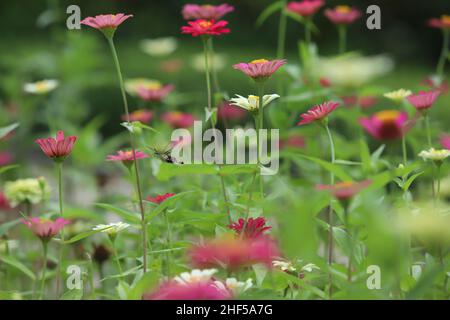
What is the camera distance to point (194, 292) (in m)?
0.70

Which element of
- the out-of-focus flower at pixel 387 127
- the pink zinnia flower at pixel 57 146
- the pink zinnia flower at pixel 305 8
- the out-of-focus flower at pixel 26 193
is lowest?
the out-of-focus flower at pixel 387 127

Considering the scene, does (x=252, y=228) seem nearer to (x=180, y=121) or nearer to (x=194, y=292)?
(x=194, y=292)

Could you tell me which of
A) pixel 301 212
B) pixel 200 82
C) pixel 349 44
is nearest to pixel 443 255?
pixel 301 212

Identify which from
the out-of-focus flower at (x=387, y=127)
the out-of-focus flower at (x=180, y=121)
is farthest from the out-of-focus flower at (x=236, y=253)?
the out-of-focus flower at (x=180, y=121)

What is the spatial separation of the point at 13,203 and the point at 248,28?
424 cm

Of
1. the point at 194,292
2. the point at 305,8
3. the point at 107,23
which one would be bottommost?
the point at 194,292

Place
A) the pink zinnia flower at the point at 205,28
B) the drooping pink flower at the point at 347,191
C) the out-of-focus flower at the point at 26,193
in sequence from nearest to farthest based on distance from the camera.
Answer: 1. the drooping pink flower at the point at 347,191
2. the pink zinnia flower at the point at 205,28
3. the out-of-focus flower at the point at 26,193

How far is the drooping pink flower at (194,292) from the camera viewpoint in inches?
27.5

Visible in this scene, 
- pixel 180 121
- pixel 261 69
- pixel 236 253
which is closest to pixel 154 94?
pixel 180 121

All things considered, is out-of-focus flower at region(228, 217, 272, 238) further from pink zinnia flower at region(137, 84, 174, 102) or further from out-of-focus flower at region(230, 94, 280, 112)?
pink zinnia flower at region(137, 84, 174, 102)

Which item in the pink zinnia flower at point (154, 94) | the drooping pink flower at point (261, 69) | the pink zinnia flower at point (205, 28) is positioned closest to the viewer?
the drooping pink flower at point (261, 69)

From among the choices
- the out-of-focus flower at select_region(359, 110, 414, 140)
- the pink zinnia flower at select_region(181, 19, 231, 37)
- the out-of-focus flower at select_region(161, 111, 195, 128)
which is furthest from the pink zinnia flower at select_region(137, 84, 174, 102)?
the out-of-focus flower at select_region(359, 110, 414, 140)

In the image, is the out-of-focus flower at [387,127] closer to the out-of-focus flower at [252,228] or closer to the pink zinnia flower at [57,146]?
the out-of-focus flower at [252,228]
